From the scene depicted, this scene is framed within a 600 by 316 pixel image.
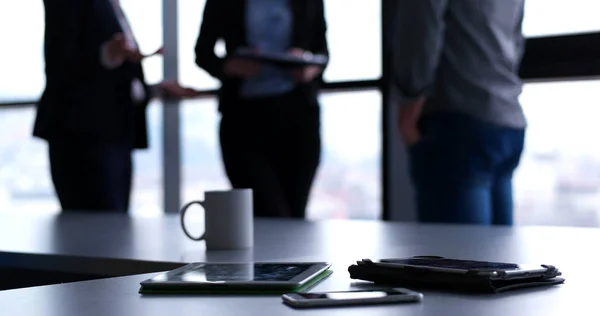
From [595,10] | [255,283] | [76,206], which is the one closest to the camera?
[255,283]

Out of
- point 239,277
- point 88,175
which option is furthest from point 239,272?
point 88,175

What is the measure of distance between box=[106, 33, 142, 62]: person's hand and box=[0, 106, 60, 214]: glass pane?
2.51 metres

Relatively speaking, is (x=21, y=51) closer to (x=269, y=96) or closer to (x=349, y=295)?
(x=269, y=96)

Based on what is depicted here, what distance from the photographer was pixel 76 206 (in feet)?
10.2

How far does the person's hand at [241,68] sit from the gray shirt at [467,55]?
75 centimetres

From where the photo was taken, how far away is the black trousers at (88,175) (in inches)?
119

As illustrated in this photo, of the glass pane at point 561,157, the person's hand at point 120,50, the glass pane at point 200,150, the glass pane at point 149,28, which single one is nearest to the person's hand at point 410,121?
the person's hand at point 120,50

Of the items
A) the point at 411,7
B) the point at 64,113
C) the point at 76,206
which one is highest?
the point at 411,7

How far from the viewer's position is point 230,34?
117 inches

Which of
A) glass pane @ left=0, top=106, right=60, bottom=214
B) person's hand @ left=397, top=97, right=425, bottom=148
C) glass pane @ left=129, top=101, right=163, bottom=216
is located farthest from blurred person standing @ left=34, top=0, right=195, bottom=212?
glass pane @ left=0, top=106, right=60, bottom=214

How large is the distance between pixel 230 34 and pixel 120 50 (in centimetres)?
38

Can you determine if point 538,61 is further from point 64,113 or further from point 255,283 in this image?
point 255,283

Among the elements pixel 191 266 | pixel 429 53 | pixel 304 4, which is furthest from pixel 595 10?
pixel 191 266

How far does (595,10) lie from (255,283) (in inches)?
114
